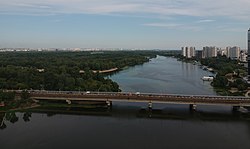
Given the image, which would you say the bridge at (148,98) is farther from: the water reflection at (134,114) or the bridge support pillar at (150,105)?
the water reflection at (134,114)

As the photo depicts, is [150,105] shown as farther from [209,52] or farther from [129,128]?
[209,52]

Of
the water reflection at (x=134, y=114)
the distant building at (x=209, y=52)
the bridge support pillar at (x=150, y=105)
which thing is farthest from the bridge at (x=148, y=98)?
the distant building at (x=209, y=52)

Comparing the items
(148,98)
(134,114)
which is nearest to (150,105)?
(148,98)

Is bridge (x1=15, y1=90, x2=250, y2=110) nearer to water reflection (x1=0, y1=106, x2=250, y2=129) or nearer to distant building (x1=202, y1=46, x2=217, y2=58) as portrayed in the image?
water reflection (x1=0, y1=106, x2=250, y2=129)

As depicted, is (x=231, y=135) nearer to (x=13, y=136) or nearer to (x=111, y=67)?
(x=13, y=136)

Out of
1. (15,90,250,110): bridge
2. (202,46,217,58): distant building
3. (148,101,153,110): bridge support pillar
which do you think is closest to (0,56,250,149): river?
(148,101,153,110): bridge support pillar

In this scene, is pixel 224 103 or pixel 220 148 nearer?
pixel 220 148

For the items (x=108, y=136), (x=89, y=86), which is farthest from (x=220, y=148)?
(x=89, y=86)
